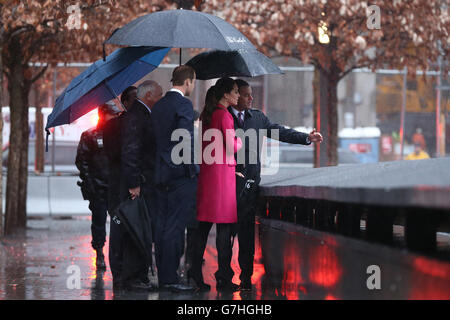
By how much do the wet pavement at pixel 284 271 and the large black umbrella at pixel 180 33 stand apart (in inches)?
66.7

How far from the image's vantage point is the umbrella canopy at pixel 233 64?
31.4ft

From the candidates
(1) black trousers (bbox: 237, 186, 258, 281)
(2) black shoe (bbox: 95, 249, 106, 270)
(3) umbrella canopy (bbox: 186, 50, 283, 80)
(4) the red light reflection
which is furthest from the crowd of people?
(2) black shoe (bbox: 95, 249, 106, 270)

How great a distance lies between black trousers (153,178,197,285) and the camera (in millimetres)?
8633

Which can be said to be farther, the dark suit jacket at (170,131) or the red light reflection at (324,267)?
the dark suit jacket at (170,131)

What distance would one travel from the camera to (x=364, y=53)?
62.1 feet

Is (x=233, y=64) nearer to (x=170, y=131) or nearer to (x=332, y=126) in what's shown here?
(x=170, y=131)

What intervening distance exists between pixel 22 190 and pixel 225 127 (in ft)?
36.3

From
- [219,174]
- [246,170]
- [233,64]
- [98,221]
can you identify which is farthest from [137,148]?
[98,221]

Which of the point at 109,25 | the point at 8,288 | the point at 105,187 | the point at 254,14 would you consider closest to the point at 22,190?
the point at 109,25

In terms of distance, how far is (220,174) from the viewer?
8758 millimetres

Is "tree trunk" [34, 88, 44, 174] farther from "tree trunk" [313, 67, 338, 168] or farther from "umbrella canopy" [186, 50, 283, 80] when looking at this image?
"umbrella canopy" [186, 50, 283, 80]

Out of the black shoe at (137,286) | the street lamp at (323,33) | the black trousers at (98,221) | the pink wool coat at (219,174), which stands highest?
the street lamp at (323,33)

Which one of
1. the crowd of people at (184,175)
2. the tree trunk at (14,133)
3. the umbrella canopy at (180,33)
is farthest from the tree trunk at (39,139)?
the umbrella canopy at (180,33)

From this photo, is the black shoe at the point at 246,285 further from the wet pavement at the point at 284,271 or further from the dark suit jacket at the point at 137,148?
the dark suit jacket at the point at 137,148
